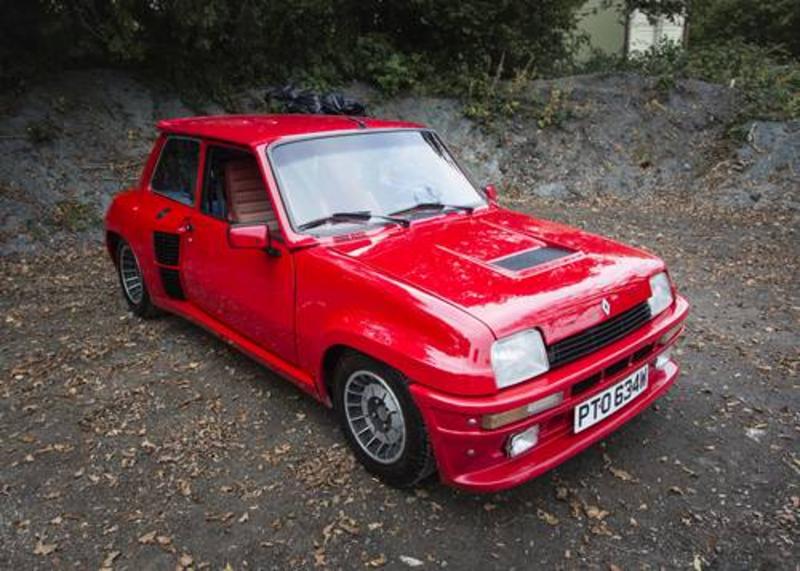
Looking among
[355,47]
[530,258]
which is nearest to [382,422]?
[530,258]

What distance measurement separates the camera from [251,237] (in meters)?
3.47

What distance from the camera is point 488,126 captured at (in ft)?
34.3

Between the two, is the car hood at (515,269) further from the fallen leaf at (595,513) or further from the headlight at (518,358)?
the fallen leaf at (595,513)

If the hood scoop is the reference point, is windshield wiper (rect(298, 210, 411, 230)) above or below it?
above

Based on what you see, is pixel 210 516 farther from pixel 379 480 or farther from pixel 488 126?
pixel 488 126

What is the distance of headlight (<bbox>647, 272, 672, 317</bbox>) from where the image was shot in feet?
11.1

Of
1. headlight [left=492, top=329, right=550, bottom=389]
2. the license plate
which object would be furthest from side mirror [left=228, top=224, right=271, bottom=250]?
the license plate

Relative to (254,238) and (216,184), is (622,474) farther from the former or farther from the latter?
(216,184)

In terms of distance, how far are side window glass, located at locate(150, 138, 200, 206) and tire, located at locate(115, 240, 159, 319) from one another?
2.33 ft

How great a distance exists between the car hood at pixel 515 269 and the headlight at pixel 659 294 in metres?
0.06

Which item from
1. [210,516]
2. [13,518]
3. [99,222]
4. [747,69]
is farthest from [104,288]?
[747,69]

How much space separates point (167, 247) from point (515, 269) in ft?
8.72

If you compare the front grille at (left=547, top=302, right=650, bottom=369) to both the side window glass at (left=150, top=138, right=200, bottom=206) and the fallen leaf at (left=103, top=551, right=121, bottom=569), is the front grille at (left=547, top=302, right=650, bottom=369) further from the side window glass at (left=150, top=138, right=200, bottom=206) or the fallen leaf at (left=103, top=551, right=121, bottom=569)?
the side window glass at (left=150, top=138, right=200, bottom=206)

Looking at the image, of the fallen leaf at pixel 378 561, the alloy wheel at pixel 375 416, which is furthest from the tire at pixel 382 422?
the fallen leaf at pixel 378 561
